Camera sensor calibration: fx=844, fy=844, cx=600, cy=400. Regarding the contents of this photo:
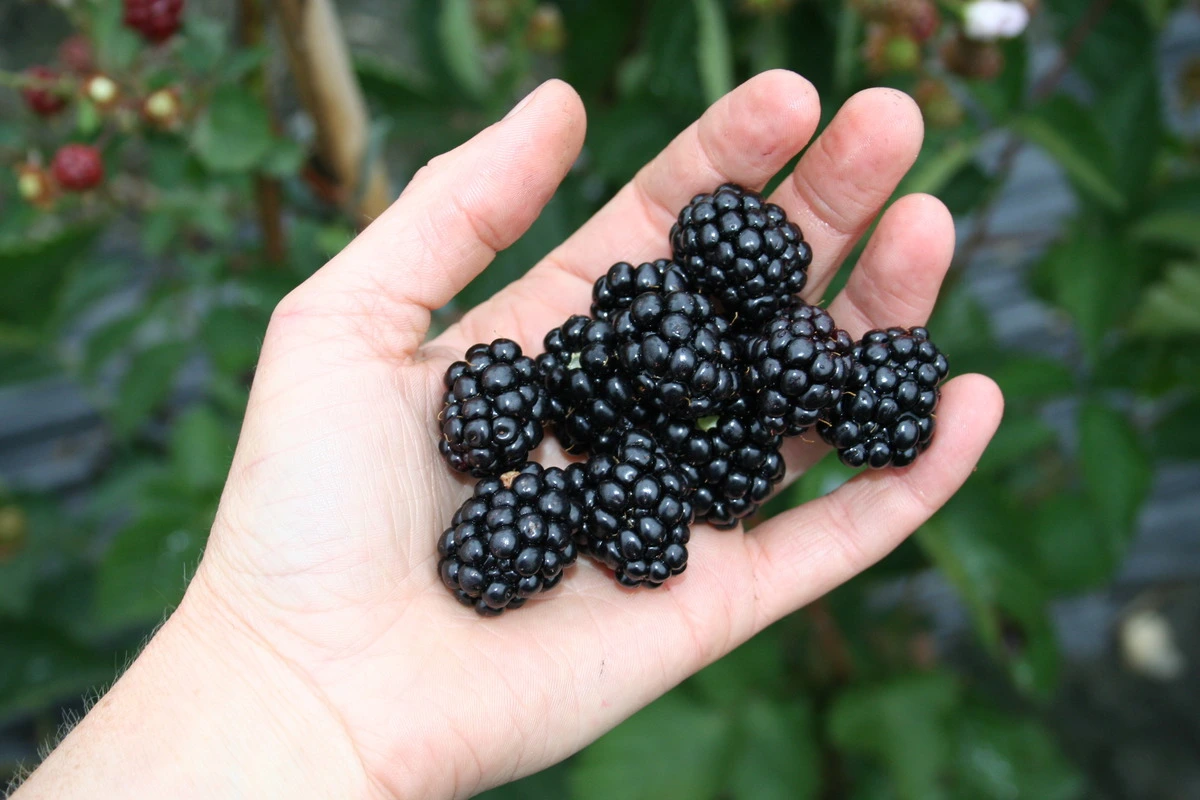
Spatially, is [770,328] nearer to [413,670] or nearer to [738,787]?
[413,670]

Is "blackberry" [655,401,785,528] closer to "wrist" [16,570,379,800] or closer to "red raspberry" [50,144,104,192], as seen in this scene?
"wrist" [16,570,379,800]

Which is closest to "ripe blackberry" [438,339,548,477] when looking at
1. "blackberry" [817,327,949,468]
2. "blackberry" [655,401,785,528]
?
"blackberry" [655,401,785,528]

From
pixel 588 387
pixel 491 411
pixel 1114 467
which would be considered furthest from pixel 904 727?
pixel 491 411

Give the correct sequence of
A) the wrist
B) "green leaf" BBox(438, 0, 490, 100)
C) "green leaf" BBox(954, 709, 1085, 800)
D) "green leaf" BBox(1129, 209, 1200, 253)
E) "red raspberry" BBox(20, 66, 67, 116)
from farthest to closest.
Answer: "green leaf" BBox(954, 709, 1085, 800), "green leaf" BBox(438, 0, 490, 100), "green leaf" BBox(1129, 209, 1200, 253), "red raspberry" BBox(20, 66, 67, 116), the wrist

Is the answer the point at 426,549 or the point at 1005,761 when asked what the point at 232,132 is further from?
the point at 1005,761

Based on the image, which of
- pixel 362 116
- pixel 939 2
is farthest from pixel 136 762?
pixel 939 2
